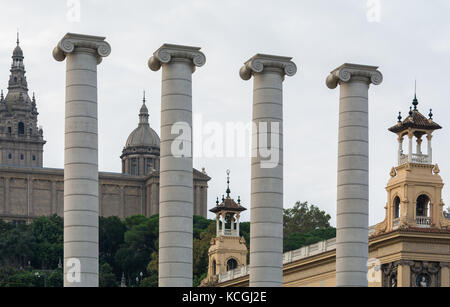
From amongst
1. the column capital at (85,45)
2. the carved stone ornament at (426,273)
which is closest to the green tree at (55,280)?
the carved stone ornament at (426,273)

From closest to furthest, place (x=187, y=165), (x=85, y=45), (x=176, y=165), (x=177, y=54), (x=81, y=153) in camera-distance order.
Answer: (x=81, y=153)
(x=85, y=45)
(x=176, y=165)
(x=187, y=165)
(x=177, y=54)

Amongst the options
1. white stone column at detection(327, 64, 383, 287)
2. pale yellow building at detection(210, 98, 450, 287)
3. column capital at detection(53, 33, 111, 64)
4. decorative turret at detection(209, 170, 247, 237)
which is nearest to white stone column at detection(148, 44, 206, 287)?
column capital at detection(53, 33, 111, 64)

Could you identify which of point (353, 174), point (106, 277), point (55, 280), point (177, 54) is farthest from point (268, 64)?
point (106, 277)

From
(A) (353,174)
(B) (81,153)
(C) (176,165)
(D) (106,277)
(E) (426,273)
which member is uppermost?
(D) (106,277)

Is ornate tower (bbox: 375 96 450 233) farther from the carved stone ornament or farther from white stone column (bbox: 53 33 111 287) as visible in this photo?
white stone column (bbox: 53 33 111 287)

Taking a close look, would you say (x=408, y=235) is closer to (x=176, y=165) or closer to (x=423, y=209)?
(x=423, y=209)

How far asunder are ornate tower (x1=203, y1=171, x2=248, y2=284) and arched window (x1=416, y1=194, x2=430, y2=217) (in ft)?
110

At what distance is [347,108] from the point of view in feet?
205

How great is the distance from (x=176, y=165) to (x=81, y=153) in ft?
14.0

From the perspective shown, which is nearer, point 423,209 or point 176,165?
point 176,165

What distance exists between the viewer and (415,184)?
315ft

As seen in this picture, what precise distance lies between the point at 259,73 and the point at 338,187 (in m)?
6.72
